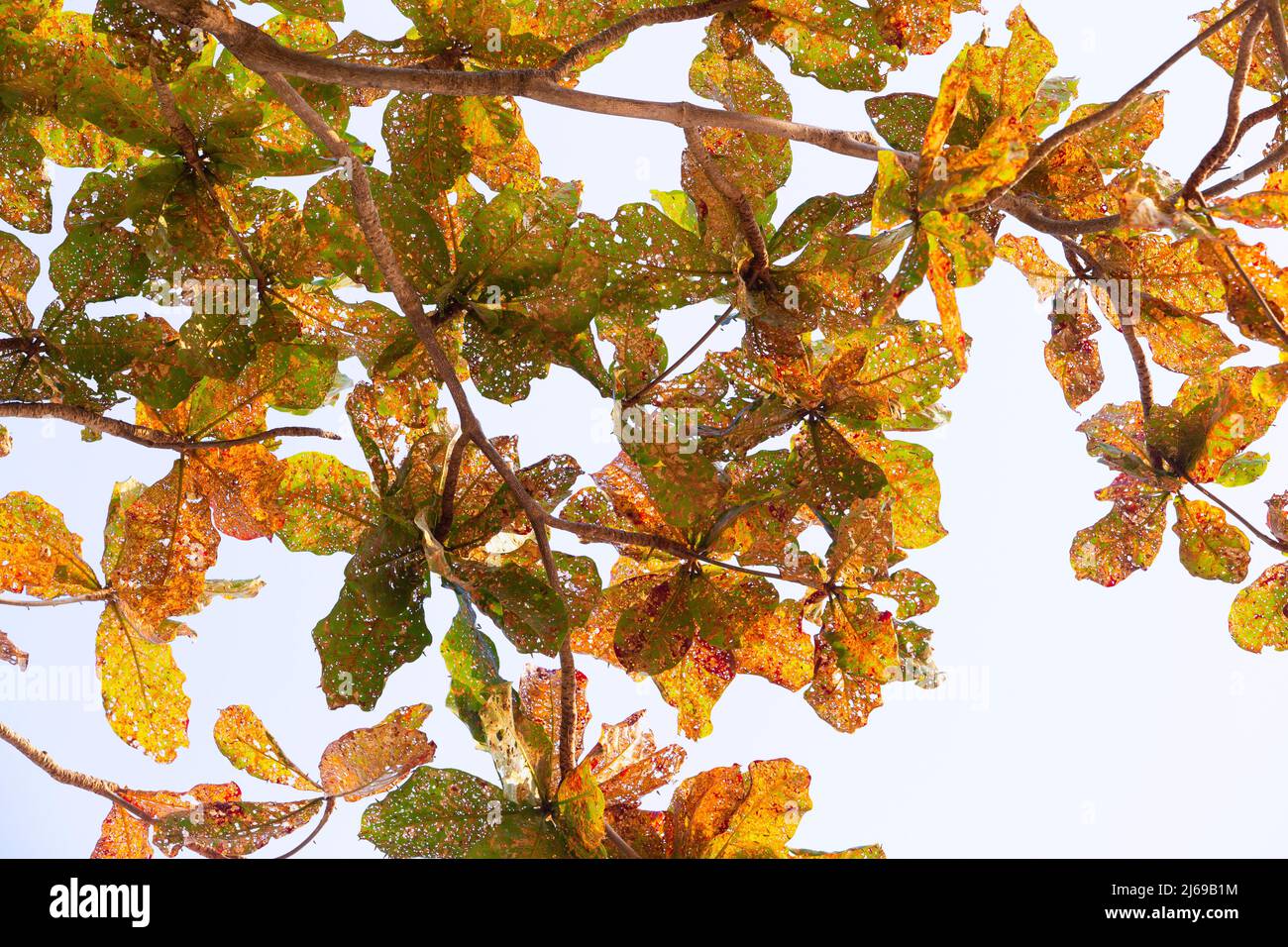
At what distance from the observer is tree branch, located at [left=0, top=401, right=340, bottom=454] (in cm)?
49

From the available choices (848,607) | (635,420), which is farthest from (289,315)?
(848,607)

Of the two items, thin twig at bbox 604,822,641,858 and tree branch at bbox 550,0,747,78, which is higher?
tree branch at bbox 550,0,747,78

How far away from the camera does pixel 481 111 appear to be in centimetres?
53

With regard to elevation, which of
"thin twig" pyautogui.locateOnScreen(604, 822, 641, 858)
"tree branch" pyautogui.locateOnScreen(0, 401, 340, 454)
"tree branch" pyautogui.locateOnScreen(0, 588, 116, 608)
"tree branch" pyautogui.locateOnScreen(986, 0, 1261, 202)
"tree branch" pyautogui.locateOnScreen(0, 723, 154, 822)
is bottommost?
"thin twig" pyautogui.locateOnScreen(604, 822, 641, 858)

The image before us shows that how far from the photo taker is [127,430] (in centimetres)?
51

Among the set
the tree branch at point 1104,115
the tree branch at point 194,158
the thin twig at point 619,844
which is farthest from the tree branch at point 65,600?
the tree branch at point 1104,115

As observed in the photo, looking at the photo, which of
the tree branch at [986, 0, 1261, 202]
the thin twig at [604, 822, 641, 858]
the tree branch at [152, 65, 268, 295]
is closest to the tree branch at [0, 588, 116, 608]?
the tree branch at [152, 65, 268, 295]

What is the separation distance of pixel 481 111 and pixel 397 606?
24 cm

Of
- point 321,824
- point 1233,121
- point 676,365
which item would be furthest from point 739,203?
point 321,824

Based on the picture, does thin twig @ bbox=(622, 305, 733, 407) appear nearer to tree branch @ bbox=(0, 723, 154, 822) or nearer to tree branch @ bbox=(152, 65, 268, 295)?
tree branch @ bbox=(152, 65, 268, 295)

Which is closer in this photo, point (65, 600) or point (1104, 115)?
point (1104, 115)

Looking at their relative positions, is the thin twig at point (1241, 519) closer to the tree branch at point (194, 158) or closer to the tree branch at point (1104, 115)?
the tree branch at point (1104, 115)

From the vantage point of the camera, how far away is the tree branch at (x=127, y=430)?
49cm

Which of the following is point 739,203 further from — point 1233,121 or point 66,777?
point 66,777
